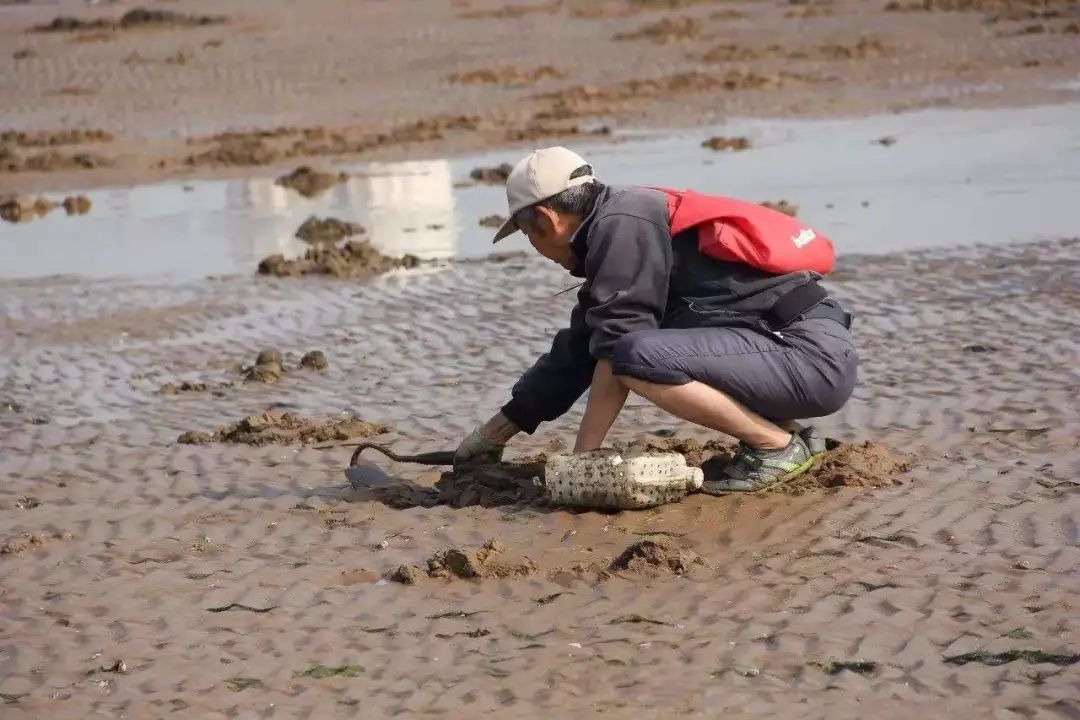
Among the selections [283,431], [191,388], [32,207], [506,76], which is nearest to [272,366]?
[191,388]

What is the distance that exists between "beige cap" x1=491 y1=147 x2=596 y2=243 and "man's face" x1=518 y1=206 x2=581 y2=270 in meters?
0.06

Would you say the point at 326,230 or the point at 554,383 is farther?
the point at 326,230

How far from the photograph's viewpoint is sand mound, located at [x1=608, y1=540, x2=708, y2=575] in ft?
16.3

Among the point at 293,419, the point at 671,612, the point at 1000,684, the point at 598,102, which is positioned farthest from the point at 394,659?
the point at 598,102

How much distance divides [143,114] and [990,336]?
14892 mm

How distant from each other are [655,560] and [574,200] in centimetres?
115

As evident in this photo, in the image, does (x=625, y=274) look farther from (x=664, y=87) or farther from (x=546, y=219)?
(x=664, y=87)

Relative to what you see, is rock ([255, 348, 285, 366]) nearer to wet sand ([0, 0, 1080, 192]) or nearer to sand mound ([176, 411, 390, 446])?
sand mound ([176, 411, 390, 446])

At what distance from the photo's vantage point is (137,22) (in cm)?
2964

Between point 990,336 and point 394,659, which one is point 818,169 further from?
point 394,659

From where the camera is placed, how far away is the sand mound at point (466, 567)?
508cm

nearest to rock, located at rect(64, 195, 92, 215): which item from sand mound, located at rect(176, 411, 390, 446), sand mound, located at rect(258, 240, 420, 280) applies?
sand mound, located at rect(258, 240, 420, 280)

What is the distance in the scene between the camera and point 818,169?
46.3 ft

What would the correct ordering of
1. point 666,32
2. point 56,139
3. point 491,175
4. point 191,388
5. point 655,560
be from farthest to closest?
point 666,32 < point 56,139 < point 491,175 < point 191,388 < point 655,560
